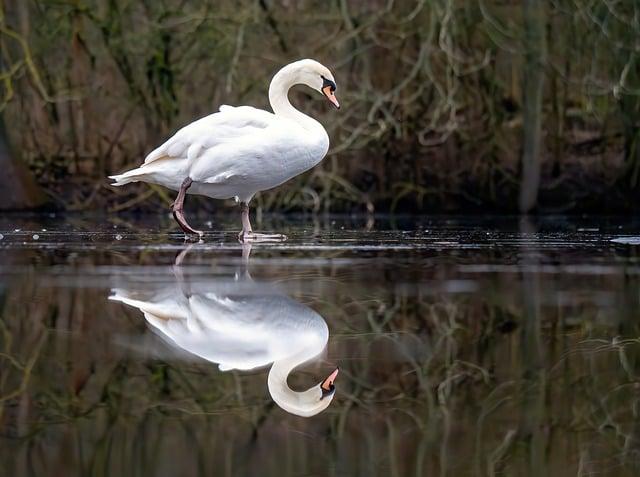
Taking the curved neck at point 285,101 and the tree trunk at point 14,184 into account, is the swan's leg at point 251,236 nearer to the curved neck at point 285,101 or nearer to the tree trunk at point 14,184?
the curved neck at point 285,101

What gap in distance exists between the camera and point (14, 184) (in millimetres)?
15047

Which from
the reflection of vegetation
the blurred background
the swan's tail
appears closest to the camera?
the reflection of vegetation

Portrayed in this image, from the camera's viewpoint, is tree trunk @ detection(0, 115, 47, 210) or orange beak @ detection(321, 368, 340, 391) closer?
orange beak @ detection(321, 368, 340, 391)

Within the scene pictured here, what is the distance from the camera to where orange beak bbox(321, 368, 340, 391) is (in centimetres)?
413

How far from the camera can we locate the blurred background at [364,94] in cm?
1489

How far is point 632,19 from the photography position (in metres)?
14.8

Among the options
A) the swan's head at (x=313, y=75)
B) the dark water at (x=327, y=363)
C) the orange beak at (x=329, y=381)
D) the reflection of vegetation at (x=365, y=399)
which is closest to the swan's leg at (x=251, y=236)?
the swan's head at (x=313, y=75)

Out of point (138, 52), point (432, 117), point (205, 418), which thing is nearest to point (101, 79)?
point (138, 52)

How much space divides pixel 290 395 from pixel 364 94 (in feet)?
36.7

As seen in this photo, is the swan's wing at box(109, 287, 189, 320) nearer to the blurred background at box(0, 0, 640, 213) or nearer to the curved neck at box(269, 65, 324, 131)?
the curved neck at box(269, 65, 324, 131)

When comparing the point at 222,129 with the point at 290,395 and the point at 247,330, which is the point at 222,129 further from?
the point at 290,395

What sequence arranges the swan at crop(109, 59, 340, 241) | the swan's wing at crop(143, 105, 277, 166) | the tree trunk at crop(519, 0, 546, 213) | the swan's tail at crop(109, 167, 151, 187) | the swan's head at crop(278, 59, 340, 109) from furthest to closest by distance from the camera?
the tree trunk at crop(519, 0, 546, 213)
the swan's head at crop(278, 59, 340, 109)
the swan's tail at crop(109, 167, 151, 187)
the swan's wing at crop(143, 105, 277, 166)
the swan at crop(109, 59, 340, 241)

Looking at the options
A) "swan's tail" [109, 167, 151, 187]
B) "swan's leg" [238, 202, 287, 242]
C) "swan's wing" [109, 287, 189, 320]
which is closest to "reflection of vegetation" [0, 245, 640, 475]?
"swan's wing" [109, 287, 189, 320]

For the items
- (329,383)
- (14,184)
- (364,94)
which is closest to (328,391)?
(329,383)
